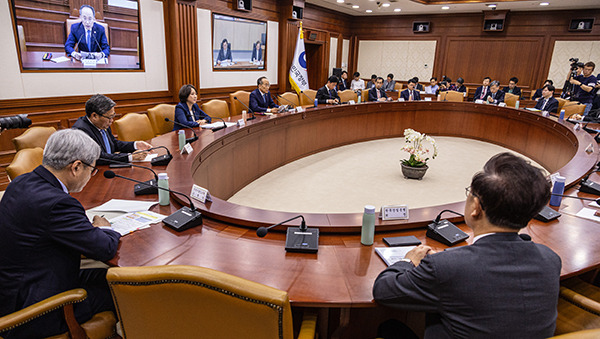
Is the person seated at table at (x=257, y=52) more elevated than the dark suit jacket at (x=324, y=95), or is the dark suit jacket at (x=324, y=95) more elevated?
the person seated at table at (x=257, y=52)

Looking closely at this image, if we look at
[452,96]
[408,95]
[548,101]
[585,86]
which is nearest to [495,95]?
[452,96]

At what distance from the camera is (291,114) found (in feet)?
15.7

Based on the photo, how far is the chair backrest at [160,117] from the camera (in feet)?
12.7

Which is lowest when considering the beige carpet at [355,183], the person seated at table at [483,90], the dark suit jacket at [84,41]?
the beige carpet at [355,183]

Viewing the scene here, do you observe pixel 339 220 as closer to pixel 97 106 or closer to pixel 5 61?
pixel 97 106

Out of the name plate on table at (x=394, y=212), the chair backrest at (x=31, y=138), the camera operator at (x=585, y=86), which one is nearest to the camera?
the name plate on table at (x=394, y=212)

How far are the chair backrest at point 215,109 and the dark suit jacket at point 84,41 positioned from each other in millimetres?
1396

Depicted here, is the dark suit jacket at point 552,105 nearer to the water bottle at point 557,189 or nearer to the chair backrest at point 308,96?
the chair backrest at point 308,96

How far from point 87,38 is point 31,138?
7.62 ft

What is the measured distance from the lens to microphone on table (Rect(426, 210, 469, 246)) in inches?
63.7

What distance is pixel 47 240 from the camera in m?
1.31

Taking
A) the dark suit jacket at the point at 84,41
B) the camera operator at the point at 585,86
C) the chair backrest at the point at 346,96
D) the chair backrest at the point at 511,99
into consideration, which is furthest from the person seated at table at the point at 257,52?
the camera operator at the point at 585,86

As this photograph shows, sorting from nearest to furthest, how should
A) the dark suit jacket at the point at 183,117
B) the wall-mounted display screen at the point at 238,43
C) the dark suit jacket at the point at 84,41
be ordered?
the dark suit jacket at the point at 183,117
the dark suit jacket at the point at 84,41
the wall-mounted display screen at the point at 238,43

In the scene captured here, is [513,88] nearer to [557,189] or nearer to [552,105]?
[552,105]
